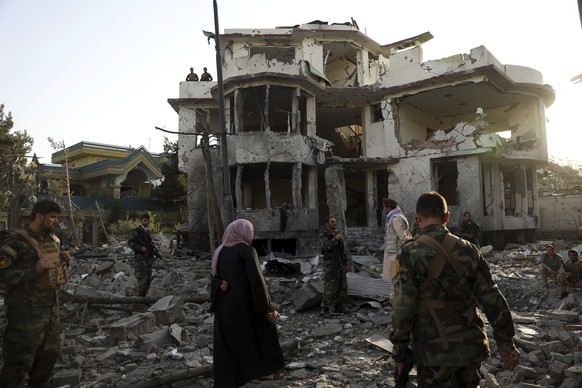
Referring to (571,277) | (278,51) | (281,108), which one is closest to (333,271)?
(571,277)

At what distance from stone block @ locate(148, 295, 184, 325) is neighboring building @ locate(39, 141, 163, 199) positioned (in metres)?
20.2

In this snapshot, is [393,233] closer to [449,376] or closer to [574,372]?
[574,372]

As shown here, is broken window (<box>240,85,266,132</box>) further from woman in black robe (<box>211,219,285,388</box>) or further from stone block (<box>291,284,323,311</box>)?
woman in black robe (<box>211,219,285,388</box>)

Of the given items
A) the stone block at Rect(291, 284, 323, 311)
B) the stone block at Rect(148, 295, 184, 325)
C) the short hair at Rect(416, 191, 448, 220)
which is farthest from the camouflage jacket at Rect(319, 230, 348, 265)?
the short hair at Rect(416, 191, 448, 220)

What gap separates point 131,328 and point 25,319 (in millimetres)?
A: 2585

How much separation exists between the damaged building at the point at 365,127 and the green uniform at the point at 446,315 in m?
11.7

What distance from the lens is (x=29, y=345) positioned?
3.28 meters

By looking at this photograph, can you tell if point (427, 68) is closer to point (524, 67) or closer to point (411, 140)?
point (411, 140)

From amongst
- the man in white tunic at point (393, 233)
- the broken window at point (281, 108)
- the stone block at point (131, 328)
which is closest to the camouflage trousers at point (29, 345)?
the stone block at point (131, 328)

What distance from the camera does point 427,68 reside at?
1602 cm

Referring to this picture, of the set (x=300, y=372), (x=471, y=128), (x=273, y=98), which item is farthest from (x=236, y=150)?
(x=300, y=372)

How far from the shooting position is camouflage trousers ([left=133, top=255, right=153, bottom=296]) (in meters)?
7.96

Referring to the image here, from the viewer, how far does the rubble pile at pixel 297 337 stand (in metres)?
4.24

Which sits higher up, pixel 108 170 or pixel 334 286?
pixel 108 170
